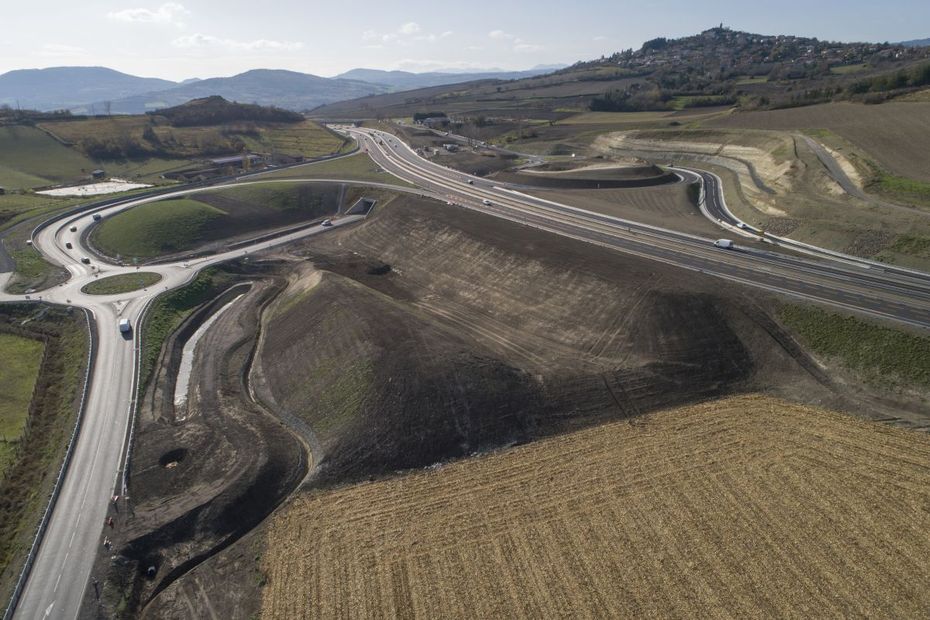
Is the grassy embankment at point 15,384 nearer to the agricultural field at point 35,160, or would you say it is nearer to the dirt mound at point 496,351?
the dirt mound at point 496,351

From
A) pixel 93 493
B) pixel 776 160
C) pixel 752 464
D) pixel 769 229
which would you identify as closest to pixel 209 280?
pixel 93 493

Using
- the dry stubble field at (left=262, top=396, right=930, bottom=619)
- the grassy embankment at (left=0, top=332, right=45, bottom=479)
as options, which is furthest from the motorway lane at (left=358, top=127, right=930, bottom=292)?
the grassy embankment at (left=0, top=332, right=45, bottom=479)

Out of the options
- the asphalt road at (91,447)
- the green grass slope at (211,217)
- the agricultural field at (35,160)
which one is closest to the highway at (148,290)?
the asphalt road at (91,447)

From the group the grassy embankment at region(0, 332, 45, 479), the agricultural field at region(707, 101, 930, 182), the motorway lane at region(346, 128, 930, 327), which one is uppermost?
the agricultural field at region(707, 101, 930, 182)

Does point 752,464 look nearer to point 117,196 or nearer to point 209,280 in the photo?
point 209,280

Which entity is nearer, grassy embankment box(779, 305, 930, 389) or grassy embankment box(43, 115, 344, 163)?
grassy embankment box(779, 305, 930, 389)

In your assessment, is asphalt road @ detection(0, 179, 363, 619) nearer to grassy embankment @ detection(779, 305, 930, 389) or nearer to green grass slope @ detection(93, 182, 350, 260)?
green grass slope @ detection(93, 182, 350, 260)

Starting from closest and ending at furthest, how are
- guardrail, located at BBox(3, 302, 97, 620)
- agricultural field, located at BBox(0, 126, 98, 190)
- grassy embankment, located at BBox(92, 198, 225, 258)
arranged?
guardrail, located at BBox(3, 302, 97, 620), grassy embankment, located at BBox(92, 198, 225, 258), agricultural field, located at BBox(0, 126, 98, 190)

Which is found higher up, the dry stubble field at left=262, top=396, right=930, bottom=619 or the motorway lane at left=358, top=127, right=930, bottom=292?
the motorway lane at left=358, top=127, right=930, bottom=292
